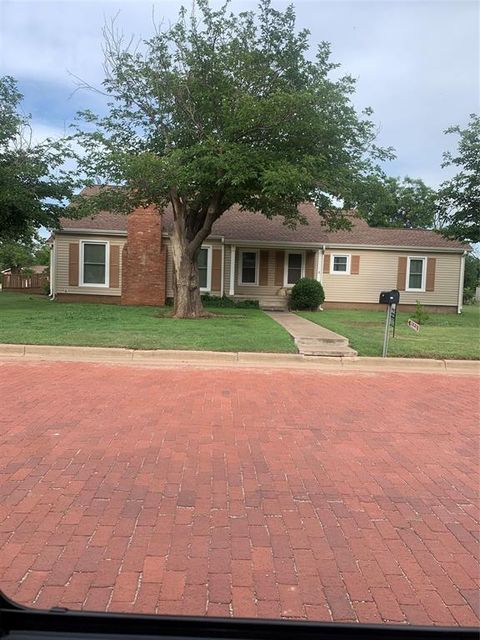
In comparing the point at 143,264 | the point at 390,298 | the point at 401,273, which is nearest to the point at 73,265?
the point at 143,264

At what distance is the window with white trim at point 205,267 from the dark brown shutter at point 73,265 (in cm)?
551

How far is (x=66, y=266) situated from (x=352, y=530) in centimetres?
2178

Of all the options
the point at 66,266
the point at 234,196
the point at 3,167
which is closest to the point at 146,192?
the point at 234,196

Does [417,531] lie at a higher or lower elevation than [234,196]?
lower

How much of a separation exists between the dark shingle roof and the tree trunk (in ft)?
20.0

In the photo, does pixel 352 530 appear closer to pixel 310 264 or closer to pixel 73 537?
pixel 73 537

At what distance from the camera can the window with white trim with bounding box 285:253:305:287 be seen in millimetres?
24188

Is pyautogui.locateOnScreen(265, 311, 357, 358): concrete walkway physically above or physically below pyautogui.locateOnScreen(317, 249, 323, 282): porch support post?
below

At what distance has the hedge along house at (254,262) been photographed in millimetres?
22172

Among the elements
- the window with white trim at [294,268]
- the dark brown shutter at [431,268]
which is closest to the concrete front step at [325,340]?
the window with white trim at [294,268]

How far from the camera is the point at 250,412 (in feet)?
20.8

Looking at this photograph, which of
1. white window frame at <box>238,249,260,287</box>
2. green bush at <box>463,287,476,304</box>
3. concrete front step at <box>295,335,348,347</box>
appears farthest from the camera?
green bush at <box>463,287,476,304</box>

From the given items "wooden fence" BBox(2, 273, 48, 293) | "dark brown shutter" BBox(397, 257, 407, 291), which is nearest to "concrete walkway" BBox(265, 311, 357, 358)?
"dark brown shutter" BBox(397, 257, 407, 291)

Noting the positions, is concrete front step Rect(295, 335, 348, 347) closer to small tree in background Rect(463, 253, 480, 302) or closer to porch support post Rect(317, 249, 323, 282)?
porch support post Rect(317, 249, 323, 282)
